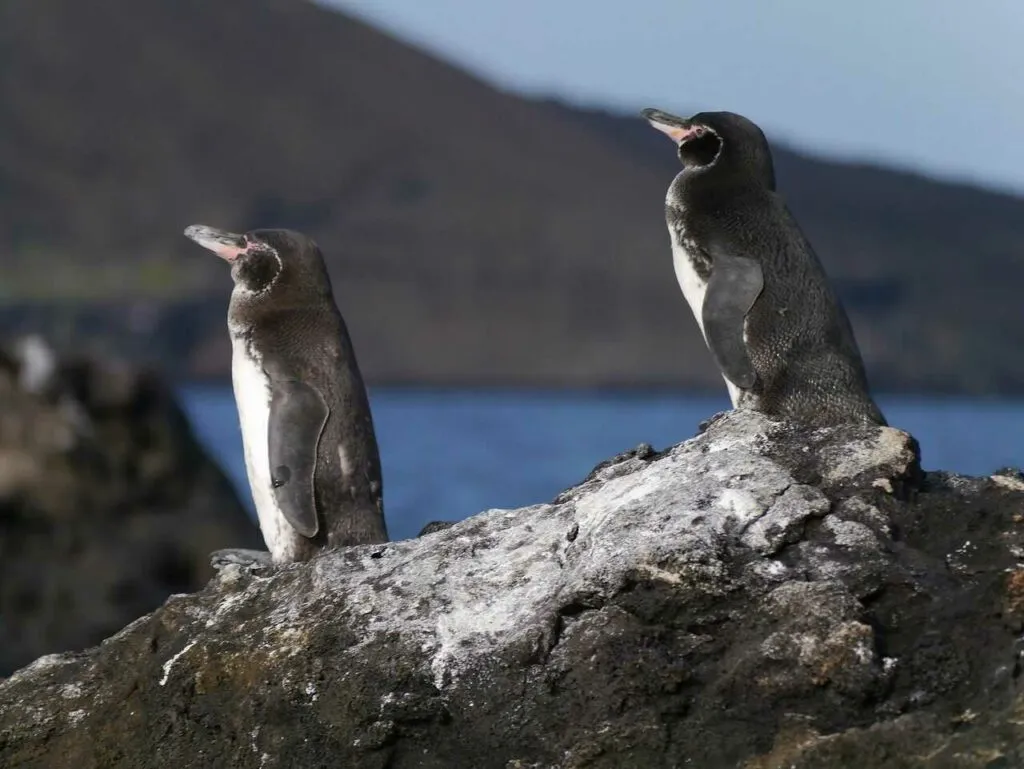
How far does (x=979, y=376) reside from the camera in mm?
120250

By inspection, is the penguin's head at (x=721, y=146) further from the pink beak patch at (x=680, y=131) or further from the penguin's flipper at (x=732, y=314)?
the penguin's flipper at (x=732, y=314)

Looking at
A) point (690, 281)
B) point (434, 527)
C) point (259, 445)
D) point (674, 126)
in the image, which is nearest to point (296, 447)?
point (259, 445)

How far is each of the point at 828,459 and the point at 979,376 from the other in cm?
11884

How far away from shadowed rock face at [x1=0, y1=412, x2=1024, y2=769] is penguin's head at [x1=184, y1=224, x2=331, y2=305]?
4.97ft

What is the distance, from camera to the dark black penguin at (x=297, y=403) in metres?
6.68

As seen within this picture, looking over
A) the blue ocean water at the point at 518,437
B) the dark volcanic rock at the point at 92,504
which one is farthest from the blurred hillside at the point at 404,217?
the dark volcanic rock at the point at 92,504

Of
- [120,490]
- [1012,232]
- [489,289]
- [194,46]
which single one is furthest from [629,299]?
[120,490]

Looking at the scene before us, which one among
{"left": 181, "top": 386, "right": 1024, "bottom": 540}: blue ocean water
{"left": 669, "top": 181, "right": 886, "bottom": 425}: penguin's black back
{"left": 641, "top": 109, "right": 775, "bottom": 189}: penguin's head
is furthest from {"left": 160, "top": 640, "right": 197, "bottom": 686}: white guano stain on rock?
{"left": 181, "top": 386, "right": 1024, "bottom": 540}: blue ocean water

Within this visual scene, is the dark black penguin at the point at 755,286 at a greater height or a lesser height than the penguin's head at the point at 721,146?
lesser

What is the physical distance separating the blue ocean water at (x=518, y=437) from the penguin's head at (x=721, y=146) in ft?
32.3

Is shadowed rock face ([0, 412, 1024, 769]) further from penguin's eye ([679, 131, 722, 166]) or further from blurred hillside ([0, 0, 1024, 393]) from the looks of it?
blurred hillside ([0, 0, 1024, 393])

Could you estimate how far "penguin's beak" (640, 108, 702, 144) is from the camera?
6.68 m

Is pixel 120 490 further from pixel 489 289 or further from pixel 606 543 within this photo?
pixel 489 289

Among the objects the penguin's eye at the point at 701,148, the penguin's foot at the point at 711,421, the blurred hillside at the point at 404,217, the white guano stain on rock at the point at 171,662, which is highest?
the penguin's eye at the point at 701,148
